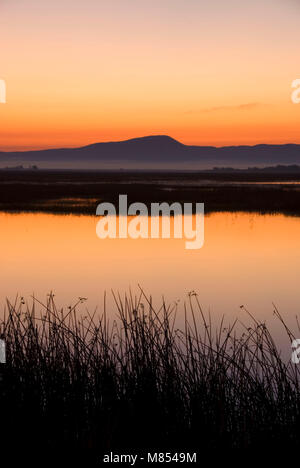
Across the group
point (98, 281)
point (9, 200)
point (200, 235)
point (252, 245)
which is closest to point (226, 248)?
point (252, 245)

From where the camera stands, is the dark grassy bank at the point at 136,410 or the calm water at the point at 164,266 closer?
the dark grassy bank at the point at 136,410

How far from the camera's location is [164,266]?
50.4 ft

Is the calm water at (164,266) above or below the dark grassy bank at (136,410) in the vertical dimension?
above

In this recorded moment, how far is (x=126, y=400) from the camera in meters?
5.20

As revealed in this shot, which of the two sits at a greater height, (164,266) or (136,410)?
(164,266)

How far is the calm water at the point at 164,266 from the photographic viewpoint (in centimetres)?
1233

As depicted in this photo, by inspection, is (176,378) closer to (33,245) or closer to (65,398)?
(65,398)

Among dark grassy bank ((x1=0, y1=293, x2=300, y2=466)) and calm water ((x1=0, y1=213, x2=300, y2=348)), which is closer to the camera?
dark grassy bank ((x1=0, y1=293, x2=300, y2=466))

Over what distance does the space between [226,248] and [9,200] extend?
2030 cm

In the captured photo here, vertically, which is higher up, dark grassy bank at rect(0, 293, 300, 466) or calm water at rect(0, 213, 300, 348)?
calm water at rect(0, 213, 300, 348)

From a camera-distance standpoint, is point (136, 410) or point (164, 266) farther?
point (164, 266)

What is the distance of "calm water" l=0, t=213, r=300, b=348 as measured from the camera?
485 inches
